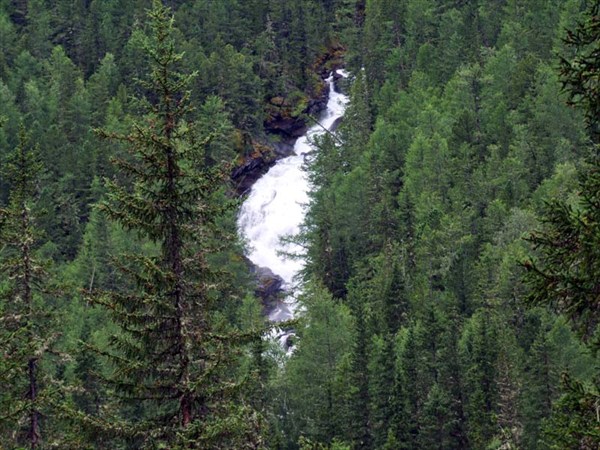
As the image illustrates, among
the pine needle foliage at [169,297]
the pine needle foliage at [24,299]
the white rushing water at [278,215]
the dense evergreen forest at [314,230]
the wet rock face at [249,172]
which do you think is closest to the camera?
the pine needle foliage at [169,297]

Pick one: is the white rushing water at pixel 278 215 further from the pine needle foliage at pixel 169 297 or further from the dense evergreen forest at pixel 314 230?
the pine needle foliage at pixel 169 297

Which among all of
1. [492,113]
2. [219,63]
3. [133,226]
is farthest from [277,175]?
[133,226]

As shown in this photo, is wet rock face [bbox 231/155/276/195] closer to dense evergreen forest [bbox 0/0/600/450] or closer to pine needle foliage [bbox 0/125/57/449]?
dense evergreen forest [bbox 0/0/600/450]

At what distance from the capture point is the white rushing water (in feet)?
301

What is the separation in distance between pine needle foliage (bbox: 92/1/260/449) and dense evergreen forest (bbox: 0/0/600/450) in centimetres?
5

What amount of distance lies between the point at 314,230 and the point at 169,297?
2583 inches

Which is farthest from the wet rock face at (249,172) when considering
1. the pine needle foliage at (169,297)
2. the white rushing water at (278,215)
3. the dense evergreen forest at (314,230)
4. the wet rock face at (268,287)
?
the pine needle foliage at (169,297)

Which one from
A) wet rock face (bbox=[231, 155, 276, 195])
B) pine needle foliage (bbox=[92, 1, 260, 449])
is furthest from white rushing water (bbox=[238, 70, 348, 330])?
pine needle foliage (bbox=[92, 1, 260, 449])

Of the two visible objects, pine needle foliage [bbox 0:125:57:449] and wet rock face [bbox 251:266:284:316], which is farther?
wet rock face [bbox 251:266:284:316]

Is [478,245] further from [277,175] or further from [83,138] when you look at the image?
[83,138]

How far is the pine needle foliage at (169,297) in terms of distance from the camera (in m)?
16.3

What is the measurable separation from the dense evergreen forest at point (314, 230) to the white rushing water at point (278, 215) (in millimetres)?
3606

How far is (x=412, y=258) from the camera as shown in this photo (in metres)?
70.2

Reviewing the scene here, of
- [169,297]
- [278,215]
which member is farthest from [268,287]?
[169,297]
